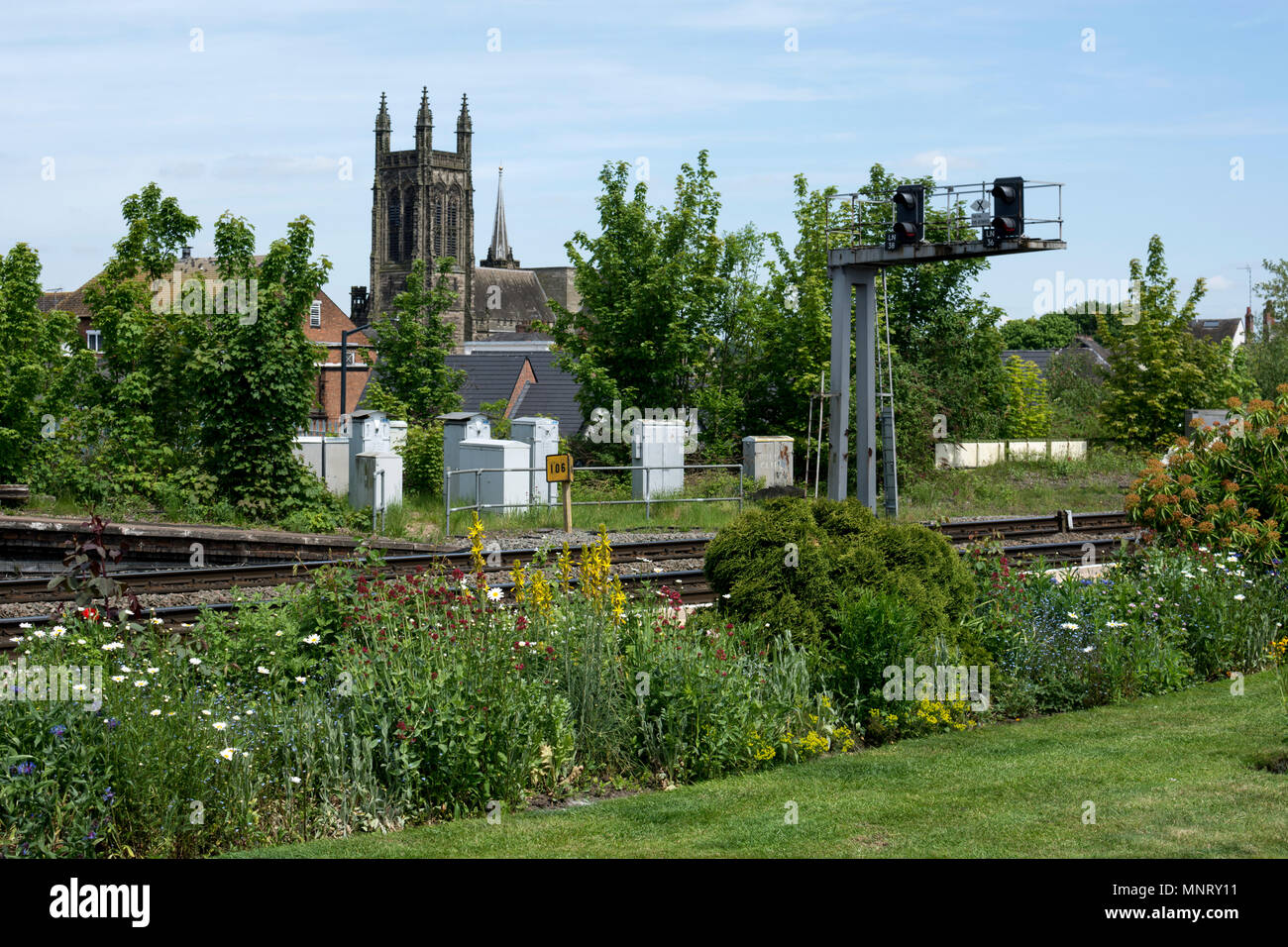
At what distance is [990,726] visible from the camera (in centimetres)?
890

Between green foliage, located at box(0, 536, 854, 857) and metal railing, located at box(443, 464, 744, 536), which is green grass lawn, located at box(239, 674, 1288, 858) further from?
metal railing, located at box(443, 464, 744, 536)

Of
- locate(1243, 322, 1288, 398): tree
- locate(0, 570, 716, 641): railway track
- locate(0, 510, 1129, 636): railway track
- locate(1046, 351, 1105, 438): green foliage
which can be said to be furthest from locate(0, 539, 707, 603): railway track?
locate(1243, 322, 1288, 398): tree

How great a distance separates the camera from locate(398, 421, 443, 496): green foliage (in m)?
26.8

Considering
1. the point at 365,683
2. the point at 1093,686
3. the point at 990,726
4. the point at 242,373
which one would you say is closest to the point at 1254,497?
the point at 1093,686

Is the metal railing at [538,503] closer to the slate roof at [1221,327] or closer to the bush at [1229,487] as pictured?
the bush at [1229,487]

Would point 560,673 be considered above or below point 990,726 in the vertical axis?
above

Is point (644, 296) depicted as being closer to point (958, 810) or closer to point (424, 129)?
point (958, 810)

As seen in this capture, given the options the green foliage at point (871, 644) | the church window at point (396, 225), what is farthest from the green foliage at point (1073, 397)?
the church window at point (396, 225)

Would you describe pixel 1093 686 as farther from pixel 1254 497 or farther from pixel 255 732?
pixel 255 732

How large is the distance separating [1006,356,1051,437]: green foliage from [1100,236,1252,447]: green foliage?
3349 millimetres

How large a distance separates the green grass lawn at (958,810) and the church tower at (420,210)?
10801cm

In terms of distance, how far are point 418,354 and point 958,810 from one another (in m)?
40.3

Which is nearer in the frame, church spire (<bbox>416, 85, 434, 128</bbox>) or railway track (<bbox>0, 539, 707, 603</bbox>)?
railway track (<bbox>0, 539, 707, 603</bbox>)

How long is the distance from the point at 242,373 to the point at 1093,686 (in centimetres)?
1727
